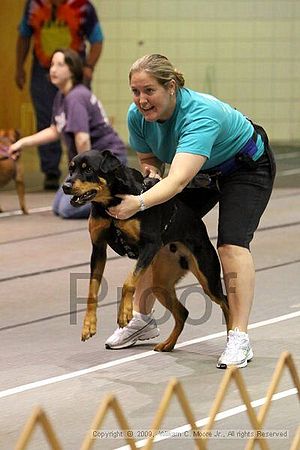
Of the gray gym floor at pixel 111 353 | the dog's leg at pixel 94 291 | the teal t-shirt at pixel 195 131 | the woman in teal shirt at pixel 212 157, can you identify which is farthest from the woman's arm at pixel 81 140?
the dog's leg at pixel 94 291

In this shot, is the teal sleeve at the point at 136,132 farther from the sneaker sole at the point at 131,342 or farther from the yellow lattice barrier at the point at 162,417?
the yellow lattice barrier at the point at 162,417

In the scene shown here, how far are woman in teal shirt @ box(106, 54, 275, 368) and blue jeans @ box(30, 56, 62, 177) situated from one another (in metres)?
6.02

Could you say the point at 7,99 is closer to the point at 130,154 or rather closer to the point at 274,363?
the point at 130,154

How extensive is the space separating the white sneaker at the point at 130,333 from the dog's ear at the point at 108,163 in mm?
966

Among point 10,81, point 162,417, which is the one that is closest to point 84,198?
point 162,417

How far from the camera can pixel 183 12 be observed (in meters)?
14.3

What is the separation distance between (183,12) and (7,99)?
2603 millimetres

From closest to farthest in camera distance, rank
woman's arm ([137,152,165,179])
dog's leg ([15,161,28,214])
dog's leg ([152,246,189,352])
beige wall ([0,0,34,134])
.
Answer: woman's arm ([137,152,165,179]) → dog's leg ([152,246,189,352]) → dog's leg ([15,161,28,214]) → beige wall ([0,0,34,134])

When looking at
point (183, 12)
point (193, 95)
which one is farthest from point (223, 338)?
point (183, 12)

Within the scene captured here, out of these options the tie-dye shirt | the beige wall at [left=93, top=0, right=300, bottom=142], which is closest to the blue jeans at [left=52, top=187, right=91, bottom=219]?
the tie-dye shirt

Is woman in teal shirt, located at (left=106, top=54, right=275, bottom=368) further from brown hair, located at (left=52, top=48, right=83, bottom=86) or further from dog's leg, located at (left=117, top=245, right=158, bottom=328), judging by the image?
brown hair, located at (left=52, top=48, right=83, bottom=86)

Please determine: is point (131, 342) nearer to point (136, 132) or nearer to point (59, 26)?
point (136, 132)

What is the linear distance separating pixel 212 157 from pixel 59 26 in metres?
6.57

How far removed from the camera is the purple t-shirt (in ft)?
30.2
